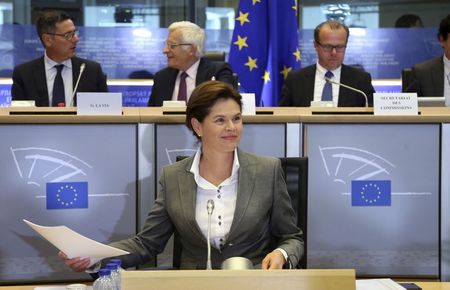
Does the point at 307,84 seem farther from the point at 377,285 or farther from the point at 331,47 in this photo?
the point at 377,285

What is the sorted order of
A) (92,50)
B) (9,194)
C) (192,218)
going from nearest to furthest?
1. (192,218)
2. (9,194)
3. (92,50)

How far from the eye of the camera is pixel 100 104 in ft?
12.6

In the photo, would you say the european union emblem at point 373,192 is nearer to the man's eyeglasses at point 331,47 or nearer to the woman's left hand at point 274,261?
the woman's left hand at point 274,261

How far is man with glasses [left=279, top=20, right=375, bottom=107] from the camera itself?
5062 millimetres

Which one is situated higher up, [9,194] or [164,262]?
[9,194]

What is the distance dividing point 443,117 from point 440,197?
15.1 inches

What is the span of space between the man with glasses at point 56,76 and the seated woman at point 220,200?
2.17 metres

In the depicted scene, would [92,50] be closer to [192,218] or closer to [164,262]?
[164,262]

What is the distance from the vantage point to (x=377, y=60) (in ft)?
26.0

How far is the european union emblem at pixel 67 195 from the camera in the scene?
3.75m

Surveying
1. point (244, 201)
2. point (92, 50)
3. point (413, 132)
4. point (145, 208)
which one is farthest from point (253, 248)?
point (92, 50)

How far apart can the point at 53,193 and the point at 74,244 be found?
133 cm

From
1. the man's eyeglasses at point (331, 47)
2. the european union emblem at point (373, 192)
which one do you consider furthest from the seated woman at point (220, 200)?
the man's eyeglasses at point (331, 47)

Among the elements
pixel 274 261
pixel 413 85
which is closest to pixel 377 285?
pixel 274 261
